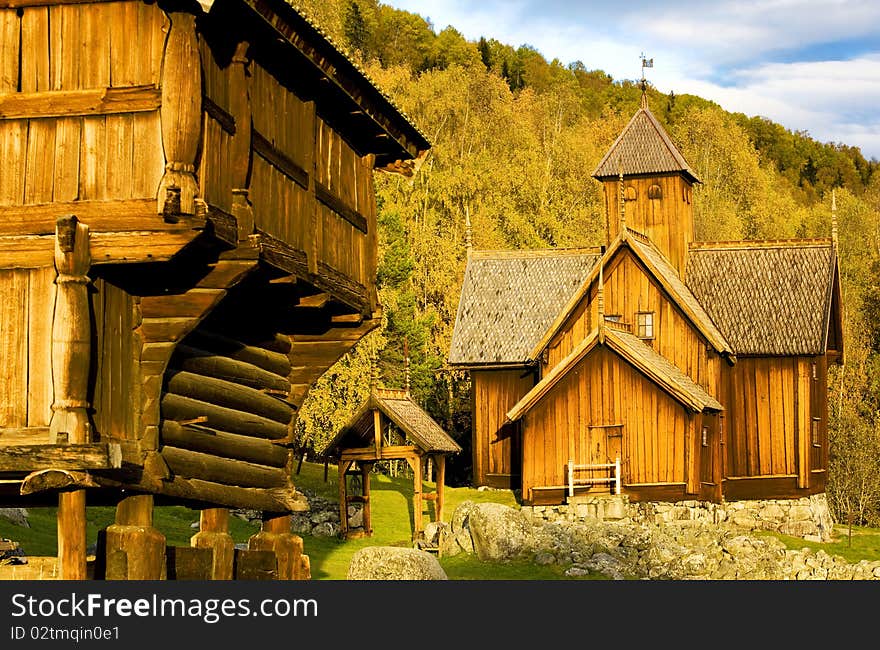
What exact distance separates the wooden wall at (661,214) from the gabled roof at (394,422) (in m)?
11.3

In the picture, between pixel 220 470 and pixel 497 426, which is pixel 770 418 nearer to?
pixel 497 426

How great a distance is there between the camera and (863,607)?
1557 centimetres

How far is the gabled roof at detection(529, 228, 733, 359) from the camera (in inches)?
1640

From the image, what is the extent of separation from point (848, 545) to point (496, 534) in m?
12.5

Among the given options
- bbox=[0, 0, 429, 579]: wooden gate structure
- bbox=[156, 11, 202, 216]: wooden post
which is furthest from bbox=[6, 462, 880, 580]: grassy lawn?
bbox=[156, 11, 202, 216]: wooden post

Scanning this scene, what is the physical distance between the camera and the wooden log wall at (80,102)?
1480 cm

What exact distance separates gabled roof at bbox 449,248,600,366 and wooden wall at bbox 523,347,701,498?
555cm

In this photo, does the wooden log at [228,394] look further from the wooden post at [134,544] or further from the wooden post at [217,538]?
the wooden post at [134,544]

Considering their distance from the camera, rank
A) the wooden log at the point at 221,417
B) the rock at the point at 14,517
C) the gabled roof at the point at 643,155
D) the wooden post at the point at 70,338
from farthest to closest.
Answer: the gabled roof at the point at 643,155 → the rock at the point at 14,517 → the wooden log at the point at 221,417 → the wooden post at the point at 70,338

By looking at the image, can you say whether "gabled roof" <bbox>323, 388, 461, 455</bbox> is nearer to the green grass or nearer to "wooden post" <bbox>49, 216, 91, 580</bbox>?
the green grass

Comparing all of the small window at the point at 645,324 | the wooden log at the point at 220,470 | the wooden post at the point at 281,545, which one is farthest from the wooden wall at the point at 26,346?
the small window at the point at 645,324

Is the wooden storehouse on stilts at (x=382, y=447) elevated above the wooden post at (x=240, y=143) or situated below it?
below

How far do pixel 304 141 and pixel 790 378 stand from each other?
26.6m

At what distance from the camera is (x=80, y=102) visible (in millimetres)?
14945
